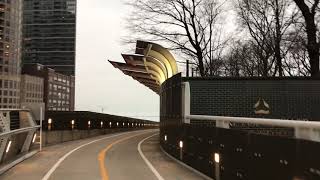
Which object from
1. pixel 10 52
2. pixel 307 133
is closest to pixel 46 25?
pixel 10 52

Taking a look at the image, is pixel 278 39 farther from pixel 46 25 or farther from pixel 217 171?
pixel 46 25

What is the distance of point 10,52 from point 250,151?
15481cm

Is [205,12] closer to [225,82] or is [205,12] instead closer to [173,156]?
[225,82]

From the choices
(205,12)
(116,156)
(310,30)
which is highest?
(205,12)

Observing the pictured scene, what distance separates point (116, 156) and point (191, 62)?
29364 millimetres

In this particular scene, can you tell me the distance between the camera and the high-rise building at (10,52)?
151875 millimetres

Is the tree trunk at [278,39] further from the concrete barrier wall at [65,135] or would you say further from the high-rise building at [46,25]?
the high-rise building at [46,25]

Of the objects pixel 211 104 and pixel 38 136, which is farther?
pixel 38 136

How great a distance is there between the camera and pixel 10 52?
518 feet

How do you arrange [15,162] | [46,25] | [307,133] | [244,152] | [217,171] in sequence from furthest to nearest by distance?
[46,25]
[15,162]
[217,171]
[244,152]
[307,133]

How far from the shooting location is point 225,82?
23.8m

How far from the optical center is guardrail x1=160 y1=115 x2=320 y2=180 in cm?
763

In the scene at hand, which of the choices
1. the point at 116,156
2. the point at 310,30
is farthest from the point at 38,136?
the point at 310,30

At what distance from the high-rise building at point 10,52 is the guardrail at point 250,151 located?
139514 mm
